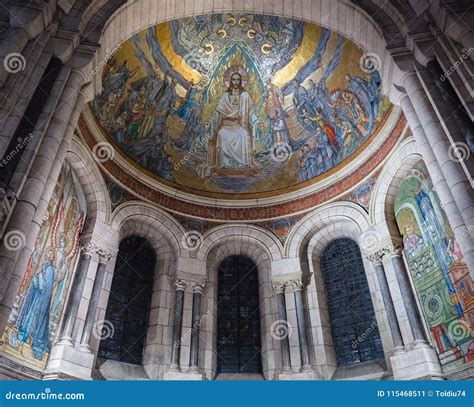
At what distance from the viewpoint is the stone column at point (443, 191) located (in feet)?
17.9

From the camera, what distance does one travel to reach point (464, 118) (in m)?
6.27

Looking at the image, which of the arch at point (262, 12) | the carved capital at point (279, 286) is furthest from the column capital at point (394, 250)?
the arch at point (262, 12)

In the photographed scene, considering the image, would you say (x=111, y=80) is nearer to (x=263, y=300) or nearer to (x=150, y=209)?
(x=150, y=209)

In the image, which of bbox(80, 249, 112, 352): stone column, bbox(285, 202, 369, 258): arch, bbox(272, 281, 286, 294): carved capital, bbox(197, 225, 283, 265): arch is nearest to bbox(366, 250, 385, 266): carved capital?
bbox(285, 202, 369, 258): arch

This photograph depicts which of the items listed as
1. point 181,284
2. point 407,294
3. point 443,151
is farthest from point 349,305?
point 443,151

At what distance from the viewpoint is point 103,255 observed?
10.9m

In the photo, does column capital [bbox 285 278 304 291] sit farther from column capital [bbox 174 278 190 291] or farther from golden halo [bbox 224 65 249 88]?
golden halo [bbox 224 65 249 88]

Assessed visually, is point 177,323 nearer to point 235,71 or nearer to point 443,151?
point 443,151

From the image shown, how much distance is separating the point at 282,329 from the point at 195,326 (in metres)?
2.55

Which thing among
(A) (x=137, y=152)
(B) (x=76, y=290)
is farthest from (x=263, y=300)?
(A) (x=137, y=152)

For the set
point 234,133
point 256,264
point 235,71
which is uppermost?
point 235,71

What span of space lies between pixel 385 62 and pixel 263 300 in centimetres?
776

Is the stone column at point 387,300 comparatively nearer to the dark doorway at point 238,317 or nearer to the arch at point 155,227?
the dark doorway at point 238,317

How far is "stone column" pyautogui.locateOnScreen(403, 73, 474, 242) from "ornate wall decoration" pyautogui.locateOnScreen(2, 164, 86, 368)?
812cm
